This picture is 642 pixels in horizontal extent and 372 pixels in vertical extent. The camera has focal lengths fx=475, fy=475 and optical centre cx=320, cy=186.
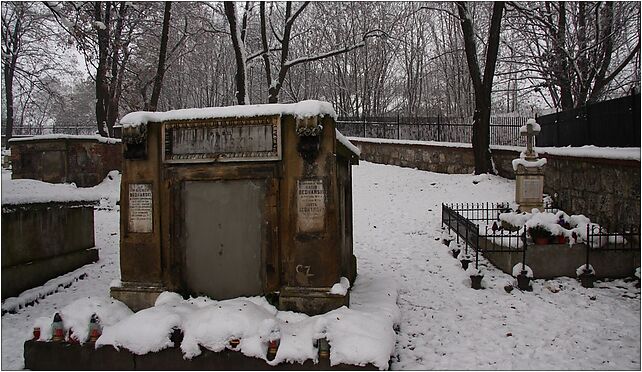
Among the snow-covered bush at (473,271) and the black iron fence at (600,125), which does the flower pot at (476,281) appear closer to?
the snow-covered bush at (473,271)

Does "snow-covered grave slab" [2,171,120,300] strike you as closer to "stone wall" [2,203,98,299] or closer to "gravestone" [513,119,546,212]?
"stone wall" [2,203,98,299]

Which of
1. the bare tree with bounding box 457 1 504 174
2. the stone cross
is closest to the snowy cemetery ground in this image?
the stone cross

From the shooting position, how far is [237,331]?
15.8 ft

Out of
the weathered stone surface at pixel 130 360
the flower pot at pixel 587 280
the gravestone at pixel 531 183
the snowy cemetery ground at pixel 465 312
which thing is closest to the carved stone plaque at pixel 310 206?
the snowy cemetery ground at pixel 465 312

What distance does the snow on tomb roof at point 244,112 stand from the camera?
5.43 meters

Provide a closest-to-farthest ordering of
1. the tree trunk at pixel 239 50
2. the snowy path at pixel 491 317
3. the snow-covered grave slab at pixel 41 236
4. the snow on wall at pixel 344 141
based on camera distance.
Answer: the snowy path at pixel 491 317, the snow on wall at pixel 344 141, the snow-covered grave slab at pixel 41 236, the tree trunk at pixel 239 50

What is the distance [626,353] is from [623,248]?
9.61 feet

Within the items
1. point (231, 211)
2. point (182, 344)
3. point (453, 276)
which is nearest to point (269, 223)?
point (231, 211)

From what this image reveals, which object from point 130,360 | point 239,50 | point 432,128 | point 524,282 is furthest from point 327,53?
point 130,360

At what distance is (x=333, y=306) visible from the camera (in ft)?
17.7

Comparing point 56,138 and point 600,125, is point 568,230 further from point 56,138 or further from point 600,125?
point 56,138

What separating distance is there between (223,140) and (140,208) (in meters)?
1.37

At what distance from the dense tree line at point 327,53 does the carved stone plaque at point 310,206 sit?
23.8 feet

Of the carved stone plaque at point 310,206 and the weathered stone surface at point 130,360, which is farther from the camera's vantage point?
the carved stone plaque at point 310,206
